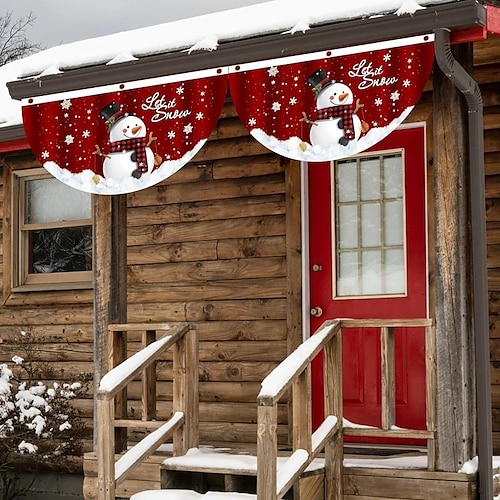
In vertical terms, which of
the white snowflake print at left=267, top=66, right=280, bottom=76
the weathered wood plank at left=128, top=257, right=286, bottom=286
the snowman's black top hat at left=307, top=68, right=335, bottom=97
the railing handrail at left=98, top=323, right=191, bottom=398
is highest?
the white snowflake print at left=267, top=66, right=280, bottom=76

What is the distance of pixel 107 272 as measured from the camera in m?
7.89

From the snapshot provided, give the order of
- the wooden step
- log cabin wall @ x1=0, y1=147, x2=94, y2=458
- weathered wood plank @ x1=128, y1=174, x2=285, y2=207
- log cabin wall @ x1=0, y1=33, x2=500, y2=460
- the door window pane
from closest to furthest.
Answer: the wooden step → the door window pane → log cabin wall @ x1=0, y1=33, x2=500, y2=460 → weathered wood plank @ x1=128, y1=174, x2=285, y2=207 → log cabin wall @ x1=0, y1=147, x2=94, y2=458

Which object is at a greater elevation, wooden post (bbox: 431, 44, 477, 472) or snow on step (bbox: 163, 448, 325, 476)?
wooden post (bbox: 431, 44, 477, 472)

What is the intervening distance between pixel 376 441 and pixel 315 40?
3.21m

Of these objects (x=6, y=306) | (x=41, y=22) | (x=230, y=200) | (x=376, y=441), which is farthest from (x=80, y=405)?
(x=41, y=22)

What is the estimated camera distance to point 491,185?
26.4 ft

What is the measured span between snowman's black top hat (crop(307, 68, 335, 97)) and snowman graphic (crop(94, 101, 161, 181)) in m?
1.21

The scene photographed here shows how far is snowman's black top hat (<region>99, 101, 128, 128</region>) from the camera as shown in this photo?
7637 millimetres

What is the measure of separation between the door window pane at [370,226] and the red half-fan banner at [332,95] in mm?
1670

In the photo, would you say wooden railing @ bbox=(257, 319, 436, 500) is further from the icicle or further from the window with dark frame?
the window with dark frame

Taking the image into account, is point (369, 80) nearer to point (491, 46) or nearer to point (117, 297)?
point (491, 46)

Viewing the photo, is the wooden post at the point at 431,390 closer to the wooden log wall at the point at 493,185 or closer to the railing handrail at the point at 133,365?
the wooden log wall at the point at 493,185

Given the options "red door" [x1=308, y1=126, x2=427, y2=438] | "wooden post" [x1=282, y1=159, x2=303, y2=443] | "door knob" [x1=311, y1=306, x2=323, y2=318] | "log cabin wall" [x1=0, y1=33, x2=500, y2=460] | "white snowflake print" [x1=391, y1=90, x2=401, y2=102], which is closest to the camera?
"white snowflake print" [x1=391, y1=90, x2=401, y2=102]

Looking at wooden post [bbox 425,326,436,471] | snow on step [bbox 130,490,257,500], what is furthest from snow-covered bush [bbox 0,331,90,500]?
wooden post [bbox 425,326,436,471]
